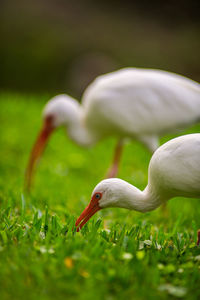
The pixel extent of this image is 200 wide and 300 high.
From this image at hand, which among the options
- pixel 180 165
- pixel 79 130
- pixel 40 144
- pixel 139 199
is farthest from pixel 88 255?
pixel 79 130

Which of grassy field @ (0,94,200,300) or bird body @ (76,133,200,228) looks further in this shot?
bird body @ (76,133,200,228)

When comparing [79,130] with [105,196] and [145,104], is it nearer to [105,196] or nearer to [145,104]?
[145,104]

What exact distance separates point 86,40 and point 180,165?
16.5 m

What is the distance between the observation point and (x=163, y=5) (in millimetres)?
17172

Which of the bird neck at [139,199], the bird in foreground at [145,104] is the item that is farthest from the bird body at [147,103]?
the bird neck at [139,199]

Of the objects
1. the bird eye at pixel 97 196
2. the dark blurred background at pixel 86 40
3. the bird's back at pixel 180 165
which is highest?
the dark blurred background at pixel 86 40

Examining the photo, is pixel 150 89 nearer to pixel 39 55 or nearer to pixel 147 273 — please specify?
pixel 147 273

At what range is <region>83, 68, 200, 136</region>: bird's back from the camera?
5984 mm

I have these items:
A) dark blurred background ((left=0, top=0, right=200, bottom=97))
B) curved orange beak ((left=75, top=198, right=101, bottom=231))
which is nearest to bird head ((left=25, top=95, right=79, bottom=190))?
curved orange beak ((left=75, top=198, right=101, bottom=231))

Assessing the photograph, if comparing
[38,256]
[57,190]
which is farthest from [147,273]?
[57,190]

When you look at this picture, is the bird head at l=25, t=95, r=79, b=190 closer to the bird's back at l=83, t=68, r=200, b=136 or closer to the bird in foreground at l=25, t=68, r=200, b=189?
the bird in foreground at l=25, t=68, r=200, b=189

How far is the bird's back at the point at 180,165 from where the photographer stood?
136 inches

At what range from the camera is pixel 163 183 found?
11.9 ft

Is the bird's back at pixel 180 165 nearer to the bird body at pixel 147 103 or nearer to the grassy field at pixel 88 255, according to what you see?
the grassy field at pixel 88 255
